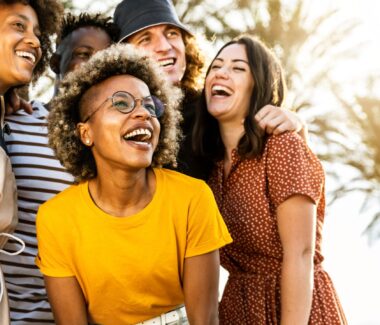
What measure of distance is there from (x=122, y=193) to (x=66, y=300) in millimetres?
515

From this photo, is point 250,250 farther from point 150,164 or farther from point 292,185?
point 150,164

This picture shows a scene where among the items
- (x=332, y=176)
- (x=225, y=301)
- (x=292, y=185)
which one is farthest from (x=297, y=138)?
(x=332, y=176)

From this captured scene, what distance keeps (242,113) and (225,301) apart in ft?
3.09

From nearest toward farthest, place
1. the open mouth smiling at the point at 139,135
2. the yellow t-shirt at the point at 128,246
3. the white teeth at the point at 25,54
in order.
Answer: the yellow t-shirt at the point at 128,246, the open mouth smiling at the point at 139,135, the white teeth at the point at 25,54

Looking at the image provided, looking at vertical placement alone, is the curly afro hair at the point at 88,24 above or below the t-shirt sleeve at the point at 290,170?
above

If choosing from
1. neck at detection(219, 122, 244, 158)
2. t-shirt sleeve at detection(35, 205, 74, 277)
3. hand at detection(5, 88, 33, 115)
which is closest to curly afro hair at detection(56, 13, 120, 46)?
hand at detection(5, 88, 33, 115)

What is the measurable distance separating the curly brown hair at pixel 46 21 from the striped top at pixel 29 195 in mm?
426

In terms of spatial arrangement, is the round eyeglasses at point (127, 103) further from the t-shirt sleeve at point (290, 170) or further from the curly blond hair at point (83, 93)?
the t-shirt sleeve at point (290, 170)

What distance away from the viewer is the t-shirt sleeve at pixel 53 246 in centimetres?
301

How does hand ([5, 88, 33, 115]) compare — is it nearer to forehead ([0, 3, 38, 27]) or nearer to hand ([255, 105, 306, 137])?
forehead ([0, 3, 38, 27])

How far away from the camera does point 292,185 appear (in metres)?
3.24

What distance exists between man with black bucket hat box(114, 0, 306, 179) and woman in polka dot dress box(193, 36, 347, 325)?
0.35m

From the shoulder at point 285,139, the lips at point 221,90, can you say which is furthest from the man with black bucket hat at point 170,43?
the shoulder at point 285,139

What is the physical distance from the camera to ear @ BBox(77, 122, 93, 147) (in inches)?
126
